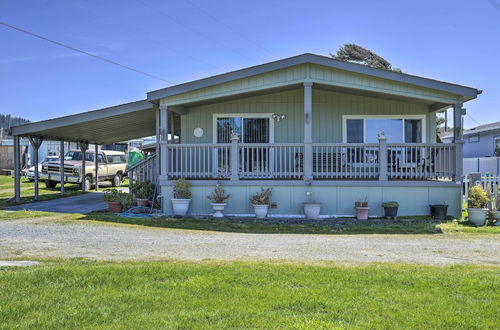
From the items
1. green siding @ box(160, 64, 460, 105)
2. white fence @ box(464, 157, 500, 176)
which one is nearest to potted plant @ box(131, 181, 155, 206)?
green siding @ box(160, 64, 460, 105)

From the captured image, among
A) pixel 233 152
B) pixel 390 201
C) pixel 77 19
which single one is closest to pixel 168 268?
pixel 233 152

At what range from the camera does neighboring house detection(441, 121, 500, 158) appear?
22927 millimetres

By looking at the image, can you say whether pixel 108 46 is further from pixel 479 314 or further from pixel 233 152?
pixel 479 314

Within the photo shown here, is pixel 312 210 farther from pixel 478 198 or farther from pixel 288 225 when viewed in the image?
pixel 478 198

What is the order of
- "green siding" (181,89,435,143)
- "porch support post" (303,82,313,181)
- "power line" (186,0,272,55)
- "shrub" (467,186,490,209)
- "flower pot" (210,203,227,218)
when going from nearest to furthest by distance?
"shrub" (467,186,490,209)
"flower pot" (210,203,227,218)
"porch support post" (303,82,313,181)
"green siding" (181,89,435,143)
"power line" (186,0,272,55)

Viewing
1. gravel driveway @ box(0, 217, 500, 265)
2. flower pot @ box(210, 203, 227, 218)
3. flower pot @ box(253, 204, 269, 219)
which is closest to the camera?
gravel driveway @ box(0, 217, 500, 265)

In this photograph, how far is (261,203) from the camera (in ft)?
A: 33.0

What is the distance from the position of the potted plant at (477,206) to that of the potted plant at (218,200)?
5545 millimetres

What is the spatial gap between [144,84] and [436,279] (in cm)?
2756

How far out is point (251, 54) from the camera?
29594 mm

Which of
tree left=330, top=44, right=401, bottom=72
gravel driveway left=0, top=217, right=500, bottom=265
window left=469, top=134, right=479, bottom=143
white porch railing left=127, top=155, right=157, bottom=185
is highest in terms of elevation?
tree left=330, top=44, right=401, bottom=72

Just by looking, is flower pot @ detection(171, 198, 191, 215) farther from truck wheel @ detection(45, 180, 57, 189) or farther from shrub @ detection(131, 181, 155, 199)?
truck wheel @ detection(45, 180, 57, 189)

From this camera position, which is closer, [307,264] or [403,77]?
[307,264]

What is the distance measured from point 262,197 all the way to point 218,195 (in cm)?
107
